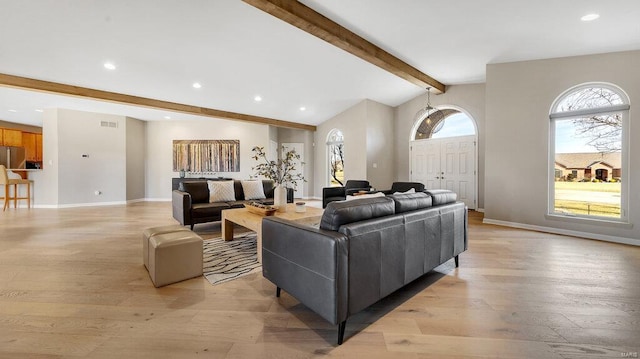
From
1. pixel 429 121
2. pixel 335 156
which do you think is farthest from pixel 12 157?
pixel 429 121

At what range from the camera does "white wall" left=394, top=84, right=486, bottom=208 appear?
20.5 feet

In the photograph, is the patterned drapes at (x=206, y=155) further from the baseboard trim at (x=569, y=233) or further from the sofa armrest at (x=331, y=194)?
the baseboard trim at (x=569, y=233)

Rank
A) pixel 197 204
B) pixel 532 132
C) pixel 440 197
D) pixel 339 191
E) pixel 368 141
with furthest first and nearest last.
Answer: pixel 368 141
pixel 339 191
pixel 532 132
pixel 197 204
pixel 440 197

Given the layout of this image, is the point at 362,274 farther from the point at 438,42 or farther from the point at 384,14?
the point at 438,42

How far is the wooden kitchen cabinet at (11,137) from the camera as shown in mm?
8122

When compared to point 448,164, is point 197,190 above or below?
below

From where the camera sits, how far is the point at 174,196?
4.51m

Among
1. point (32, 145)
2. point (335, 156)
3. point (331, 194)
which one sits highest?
point (32, 145)

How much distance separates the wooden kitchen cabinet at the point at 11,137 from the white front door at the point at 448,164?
489 inches

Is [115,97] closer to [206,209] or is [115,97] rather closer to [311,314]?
[206,209]

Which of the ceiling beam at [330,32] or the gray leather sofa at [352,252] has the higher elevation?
the ceiling beam at [330,32]

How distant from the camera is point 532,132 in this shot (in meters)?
4.54

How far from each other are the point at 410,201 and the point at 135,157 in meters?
9.06

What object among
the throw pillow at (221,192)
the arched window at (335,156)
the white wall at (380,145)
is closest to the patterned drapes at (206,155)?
the arched window at (335,156)
